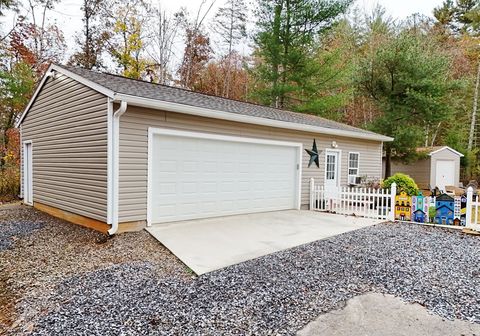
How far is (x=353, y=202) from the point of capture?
8.70m

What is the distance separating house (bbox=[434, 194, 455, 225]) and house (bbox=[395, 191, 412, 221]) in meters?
0.55

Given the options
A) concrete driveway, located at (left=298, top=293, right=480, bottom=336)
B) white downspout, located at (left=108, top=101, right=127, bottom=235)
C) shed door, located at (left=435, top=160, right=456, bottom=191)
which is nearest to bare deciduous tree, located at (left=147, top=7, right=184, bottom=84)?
white downspout, located at (left=108, top=101, right=127, bottom=235)

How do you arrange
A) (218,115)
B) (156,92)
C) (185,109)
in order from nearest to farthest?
(185,109), (218,115), (156,92)

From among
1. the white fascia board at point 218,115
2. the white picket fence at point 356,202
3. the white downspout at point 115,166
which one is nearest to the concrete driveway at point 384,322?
the white downspout at point 115,166

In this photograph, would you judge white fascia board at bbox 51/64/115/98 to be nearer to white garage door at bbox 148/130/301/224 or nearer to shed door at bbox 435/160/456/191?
white garage door at bbox 148/130/301/224

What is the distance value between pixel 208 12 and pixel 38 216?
14.0 meters

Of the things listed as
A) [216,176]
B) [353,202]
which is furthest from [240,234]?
[353,202]

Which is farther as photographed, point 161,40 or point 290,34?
point 161,40

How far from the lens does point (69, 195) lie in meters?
7.05

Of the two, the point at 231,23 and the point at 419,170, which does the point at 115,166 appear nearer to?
the point at 231,23

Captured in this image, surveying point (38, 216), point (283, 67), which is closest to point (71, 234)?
point (38, 216)

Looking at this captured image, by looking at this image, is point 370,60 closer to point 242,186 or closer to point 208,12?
point 208,12

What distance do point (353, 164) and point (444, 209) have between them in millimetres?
4185

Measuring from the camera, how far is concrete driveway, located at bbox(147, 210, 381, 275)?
4461 mm
